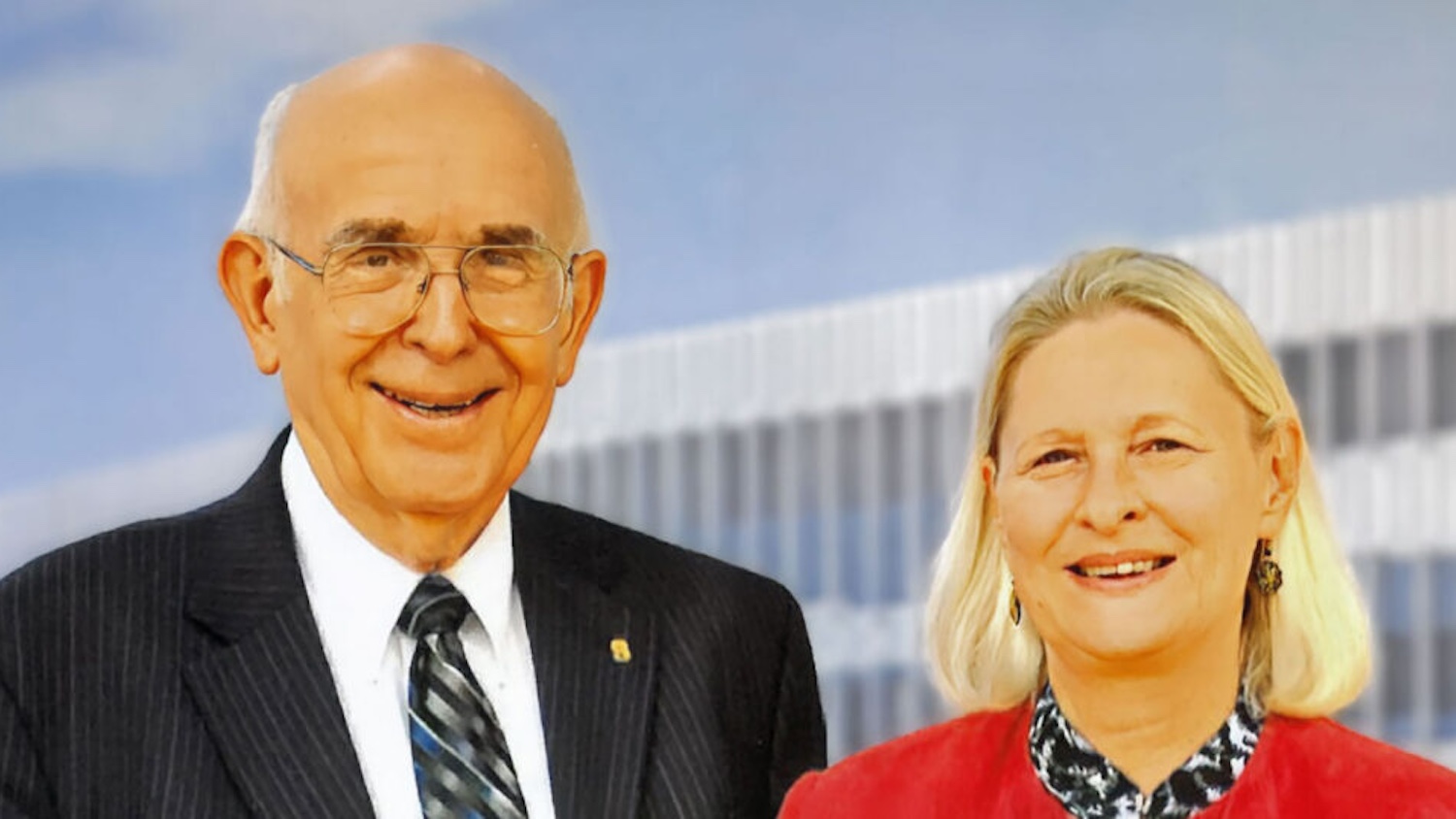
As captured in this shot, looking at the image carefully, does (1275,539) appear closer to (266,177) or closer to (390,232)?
(390,232)

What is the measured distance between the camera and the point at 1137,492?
90.1 inches

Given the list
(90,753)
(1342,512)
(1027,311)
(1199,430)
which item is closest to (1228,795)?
(1199,430)

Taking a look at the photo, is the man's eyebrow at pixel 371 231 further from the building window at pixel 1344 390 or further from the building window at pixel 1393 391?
the building window at pixel 1393 391

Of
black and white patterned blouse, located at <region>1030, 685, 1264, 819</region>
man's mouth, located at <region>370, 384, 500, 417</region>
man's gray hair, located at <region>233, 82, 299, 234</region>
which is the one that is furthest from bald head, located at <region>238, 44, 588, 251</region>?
black and white patterned blouse, located at <region>1030, 685, 1264, 819</region>

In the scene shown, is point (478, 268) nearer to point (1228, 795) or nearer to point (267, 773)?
point (267, 773)

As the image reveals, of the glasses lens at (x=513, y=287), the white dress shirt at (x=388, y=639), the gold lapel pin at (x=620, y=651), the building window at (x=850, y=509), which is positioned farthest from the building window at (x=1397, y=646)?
the glasses lens at (x=513, y=287)

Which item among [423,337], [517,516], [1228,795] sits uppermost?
[423,337]

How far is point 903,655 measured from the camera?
606cm

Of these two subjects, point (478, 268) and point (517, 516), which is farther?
point (517, 516)

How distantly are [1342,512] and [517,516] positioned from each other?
164 inches

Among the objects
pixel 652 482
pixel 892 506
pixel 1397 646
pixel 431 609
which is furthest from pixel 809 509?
pixel 431 609

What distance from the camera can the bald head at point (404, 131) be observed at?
2.53 meters

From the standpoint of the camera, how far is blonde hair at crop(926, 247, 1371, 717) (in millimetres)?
2322

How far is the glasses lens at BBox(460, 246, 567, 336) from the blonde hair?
0.52m
